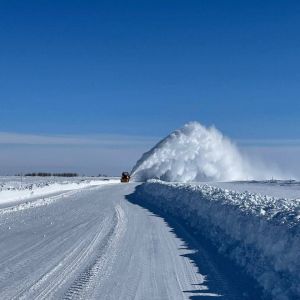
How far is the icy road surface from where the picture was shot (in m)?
8.58

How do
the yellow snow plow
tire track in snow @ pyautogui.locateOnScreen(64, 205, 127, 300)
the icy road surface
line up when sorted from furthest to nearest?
the yellow snow plow
the icy road surface
tire track in snow @ pyautogui.locateOnScreen(64, 205, 127, 300)

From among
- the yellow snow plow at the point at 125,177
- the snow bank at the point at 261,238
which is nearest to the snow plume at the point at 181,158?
the yellow snow plow at the point at 125,177

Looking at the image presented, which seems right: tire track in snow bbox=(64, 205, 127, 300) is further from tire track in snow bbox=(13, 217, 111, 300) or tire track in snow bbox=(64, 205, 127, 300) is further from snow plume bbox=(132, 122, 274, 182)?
snow plume bbox=(132, 122, 274, 182)

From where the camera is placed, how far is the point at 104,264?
1098 centimetres

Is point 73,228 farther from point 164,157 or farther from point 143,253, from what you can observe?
point 164,157

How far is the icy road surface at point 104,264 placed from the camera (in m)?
8.58

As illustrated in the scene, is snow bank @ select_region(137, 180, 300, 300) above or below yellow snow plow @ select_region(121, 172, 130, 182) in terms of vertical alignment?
below

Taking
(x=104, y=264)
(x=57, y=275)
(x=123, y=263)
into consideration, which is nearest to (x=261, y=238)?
(x=123, y=263)

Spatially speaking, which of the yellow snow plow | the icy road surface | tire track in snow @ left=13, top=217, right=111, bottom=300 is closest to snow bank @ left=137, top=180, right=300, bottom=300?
the icy road surface

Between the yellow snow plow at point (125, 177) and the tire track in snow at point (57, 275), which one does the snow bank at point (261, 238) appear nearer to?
the tire track in snow at point (57, 275)

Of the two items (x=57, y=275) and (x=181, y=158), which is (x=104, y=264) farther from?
(x=181, y=158)

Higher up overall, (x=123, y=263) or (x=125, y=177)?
(x=125, y=177)

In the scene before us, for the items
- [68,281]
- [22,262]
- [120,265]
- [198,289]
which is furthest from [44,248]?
[198,289]

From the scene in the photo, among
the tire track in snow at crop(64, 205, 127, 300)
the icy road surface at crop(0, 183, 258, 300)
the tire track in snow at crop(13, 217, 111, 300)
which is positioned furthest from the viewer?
the icy road surface at crop(0, 183, 258, 300)
